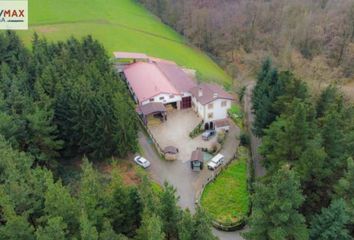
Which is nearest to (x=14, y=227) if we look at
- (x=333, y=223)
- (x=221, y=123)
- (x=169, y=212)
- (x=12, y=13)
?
(x=169, y=212)

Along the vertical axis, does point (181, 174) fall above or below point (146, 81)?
below

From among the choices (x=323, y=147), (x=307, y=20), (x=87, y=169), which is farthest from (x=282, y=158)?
(x=307, y=20)

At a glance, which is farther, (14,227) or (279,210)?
(279,210)

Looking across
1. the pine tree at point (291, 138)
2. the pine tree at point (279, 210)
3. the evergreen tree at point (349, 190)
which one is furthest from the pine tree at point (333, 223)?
the pine tree at point (291, 138)

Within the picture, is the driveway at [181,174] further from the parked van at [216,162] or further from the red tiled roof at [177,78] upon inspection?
the red tiled roof at [177,78]

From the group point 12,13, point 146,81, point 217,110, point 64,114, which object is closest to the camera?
point 64,114

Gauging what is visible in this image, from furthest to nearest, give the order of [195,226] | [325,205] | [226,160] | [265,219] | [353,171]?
[226,160]
[325,205]
[353,171]
[265,219]
[195,226]

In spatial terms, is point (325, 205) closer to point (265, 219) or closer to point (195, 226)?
point (265, 219)

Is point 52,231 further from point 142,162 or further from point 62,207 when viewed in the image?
point 142,162
